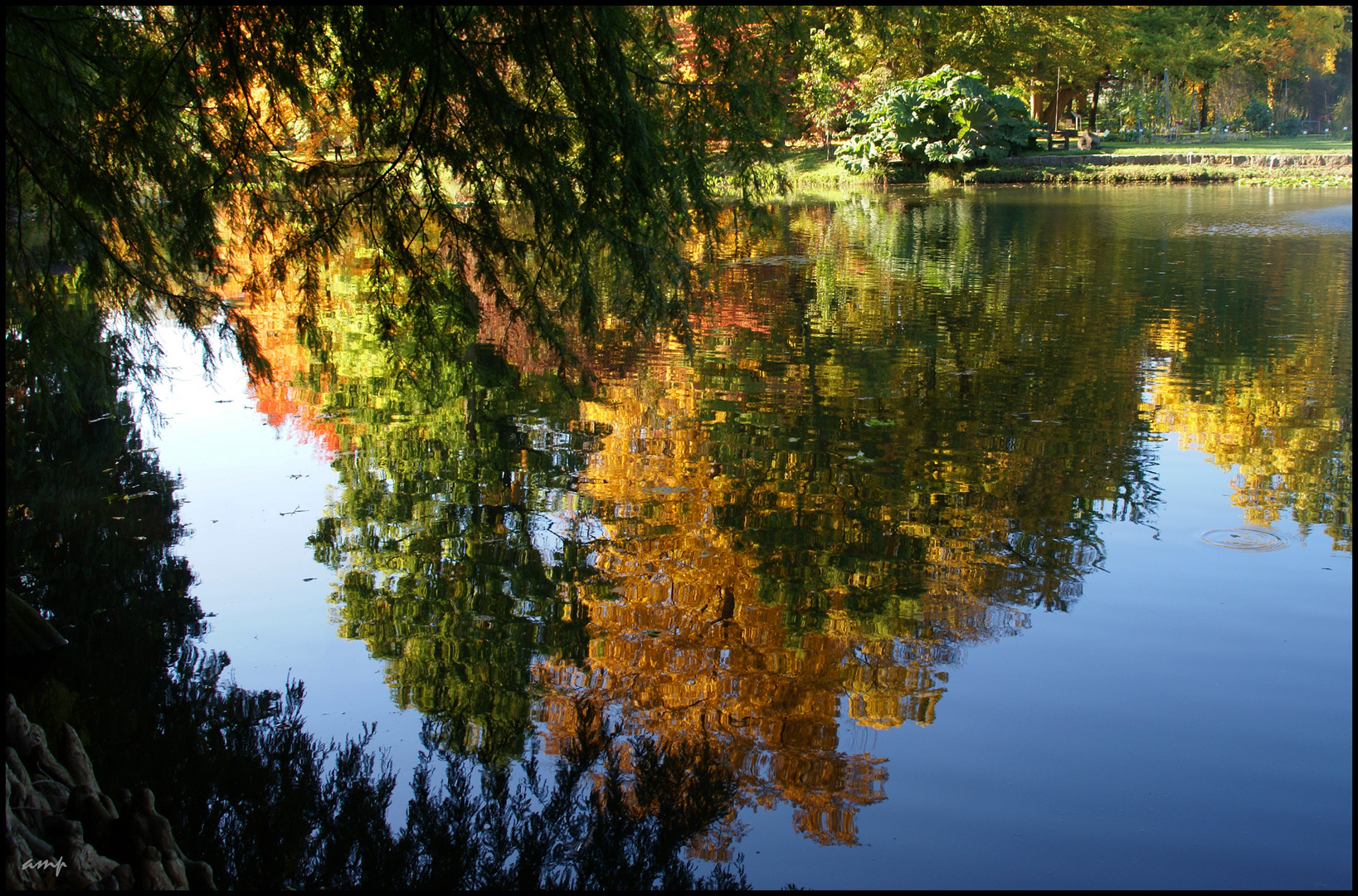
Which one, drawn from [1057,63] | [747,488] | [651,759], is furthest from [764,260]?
[1057,63]

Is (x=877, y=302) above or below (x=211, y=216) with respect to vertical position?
above

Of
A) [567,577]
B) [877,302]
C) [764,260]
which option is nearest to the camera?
[567,577]

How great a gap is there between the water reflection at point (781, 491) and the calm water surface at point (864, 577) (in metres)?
0.03

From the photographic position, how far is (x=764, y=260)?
15945 millimetres

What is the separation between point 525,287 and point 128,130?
5.69 feet

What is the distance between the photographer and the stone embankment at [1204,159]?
28.6 m

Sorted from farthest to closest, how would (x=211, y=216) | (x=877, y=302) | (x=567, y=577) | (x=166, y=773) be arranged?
(x=877, y=302) → (x=567, y=577) → (x=211, y=216) → (x=166, y=773)

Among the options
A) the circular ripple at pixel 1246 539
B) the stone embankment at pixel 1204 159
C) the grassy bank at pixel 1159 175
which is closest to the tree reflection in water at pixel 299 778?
the circular ripple at pixel 1246 539

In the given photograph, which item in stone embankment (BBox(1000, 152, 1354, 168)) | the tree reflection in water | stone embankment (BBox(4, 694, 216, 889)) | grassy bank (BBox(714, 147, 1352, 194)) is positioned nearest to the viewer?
stone embankment (BBox(4, 694, 216, 889))

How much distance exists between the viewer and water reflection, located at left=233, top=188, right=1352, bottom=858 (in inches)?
156

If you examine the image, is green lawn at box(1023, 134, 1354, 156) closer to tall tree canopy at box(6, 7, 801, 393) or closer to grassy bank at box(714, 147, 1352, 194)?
grassy bank at box(714, 147, 1352, 194)

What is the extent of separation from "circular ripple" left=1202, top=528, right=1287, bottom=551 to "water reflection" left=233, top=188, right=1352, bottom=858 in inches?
12.9

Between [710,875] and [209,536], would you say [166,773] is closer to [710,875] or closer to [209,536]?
[710,875]

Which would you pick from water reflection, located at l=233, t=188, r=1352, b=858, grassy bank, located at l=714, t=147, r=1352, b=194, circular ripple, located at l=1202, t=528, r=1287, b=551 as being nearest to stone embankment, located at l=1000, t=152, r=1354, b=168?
grassy bank, located at l=714, t=147, r=1352, b=194
